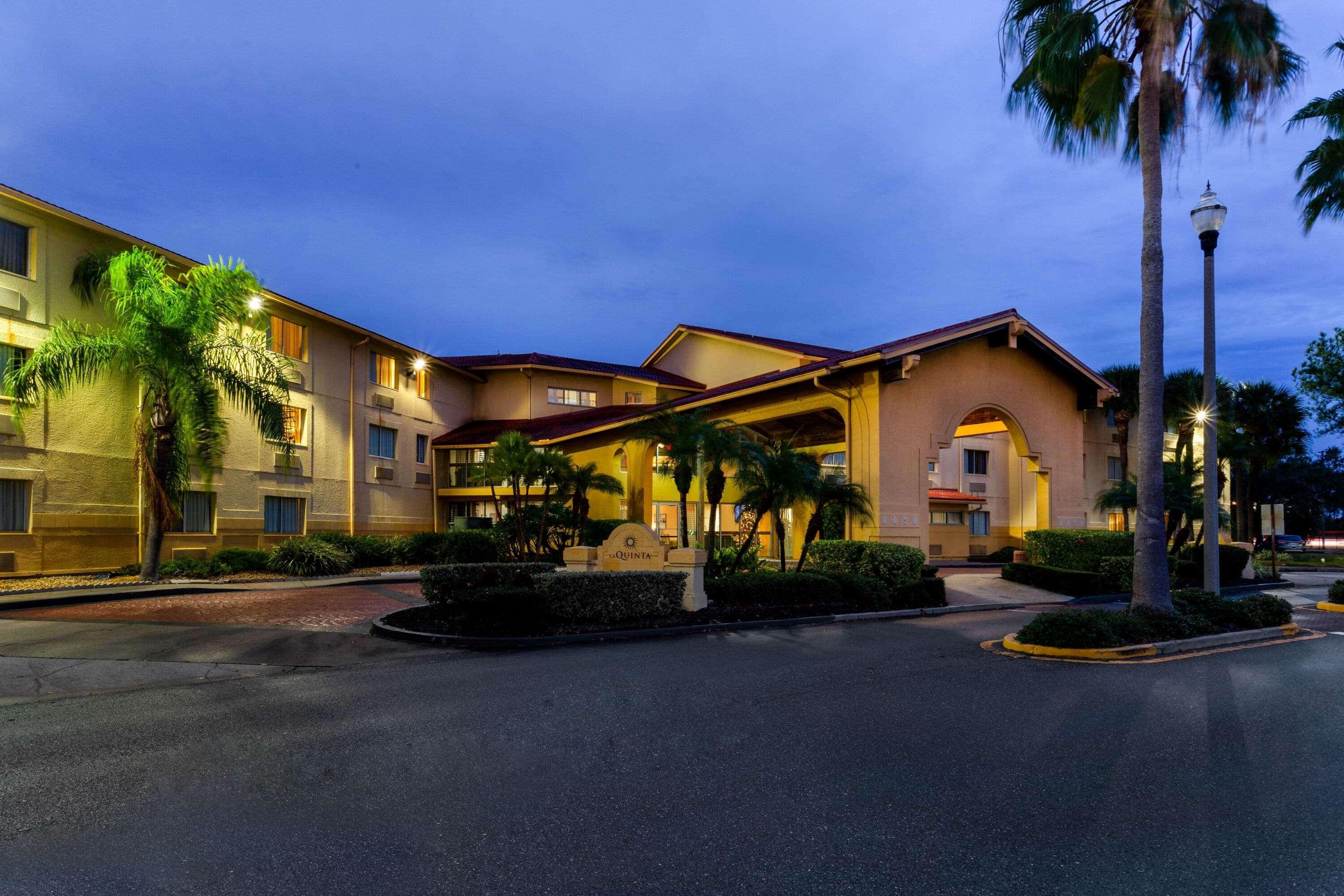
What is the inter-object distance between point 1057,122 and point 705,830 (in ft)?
48.0

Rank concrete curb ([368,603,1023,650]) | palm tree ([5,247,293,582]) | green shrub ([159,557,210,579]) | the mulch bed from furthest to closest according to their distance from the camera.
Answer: green shrub ([159,557,210,579])
palm tree ([5,247,293,582])
the mulch bed
concrete curb ([368,603,1023,650])

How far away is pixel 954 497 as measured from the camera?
37.2 m

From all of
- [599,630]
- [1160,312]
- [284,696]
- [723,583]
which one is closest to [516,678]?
[284,696]

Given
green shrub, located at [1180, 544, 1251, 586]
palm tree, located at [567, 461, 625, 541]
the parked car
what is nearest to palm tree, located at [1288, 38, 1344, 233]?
green shrub, located at [1180, 544, 1251, 586]

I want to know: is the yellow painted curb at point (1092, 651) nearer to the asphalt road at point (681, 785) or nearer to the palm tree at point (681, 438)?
the asphalt road at point (681, 785)

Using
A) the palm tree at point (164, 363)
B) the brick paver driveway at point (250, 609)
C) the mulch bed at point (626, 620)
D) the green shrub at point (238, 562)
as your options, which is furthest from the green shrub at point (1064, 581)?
the green shrub at point (238, 562)

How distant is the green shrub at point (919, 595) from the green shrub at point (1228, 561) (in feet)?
37.0

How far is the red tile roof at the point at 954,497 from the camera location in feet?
120

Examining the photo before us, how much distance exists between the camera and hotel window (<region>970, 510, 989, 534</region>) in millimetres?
40469

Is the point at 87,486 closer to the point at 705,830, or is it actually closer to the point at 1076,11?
the point at 705,830

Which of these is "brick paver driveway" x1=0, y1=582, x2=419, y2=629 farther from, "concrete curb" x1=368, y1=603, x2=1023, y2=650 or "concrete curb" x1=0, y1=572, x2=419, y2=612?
"concrete curb" x1=368, y1=603, x2=1023, y2=650

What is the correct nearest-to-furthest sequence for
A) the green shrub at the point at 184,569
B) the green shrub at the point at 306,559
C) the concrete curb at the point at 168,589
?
the concrete curb at the point at 168,589 < the green shrub at the point at 184,569 < the green shrub at the point at 306,559

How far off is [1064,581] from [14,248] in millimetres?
27937

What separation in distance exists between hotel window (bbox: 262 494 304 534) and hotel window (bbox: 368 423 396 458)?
4442 mm
